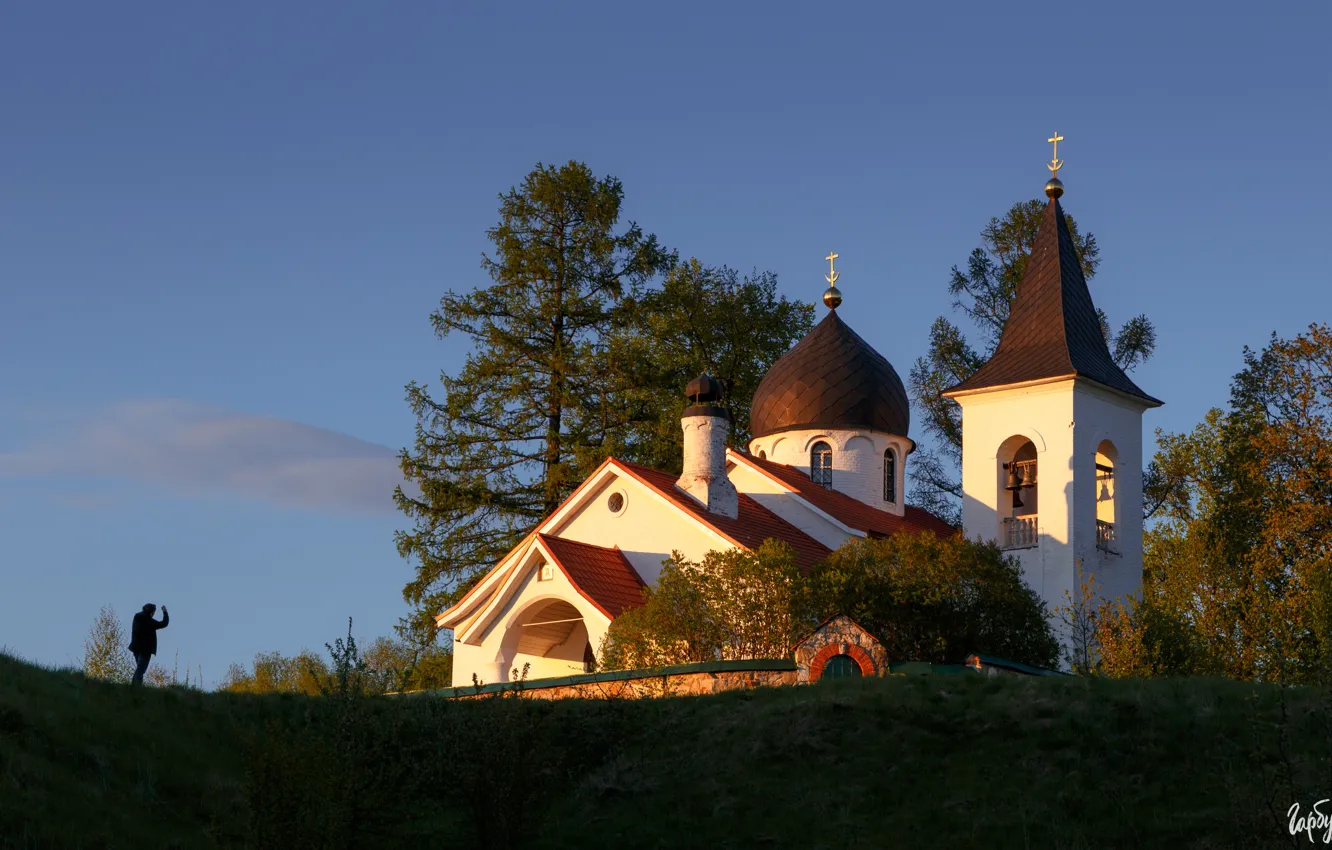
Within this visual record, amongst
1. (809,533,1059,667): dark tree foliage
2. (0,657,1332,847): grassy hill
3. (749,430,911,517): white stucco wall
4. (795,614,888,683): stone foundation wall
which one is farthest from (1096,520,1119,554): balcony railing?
(0,657,1332,847): grassy hill

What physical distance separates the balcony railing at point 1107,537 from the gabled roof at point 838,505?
258 centimetres

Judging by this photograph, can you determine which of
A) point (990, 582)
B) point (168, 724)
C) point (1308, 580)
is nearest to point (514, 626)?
point (990, 582)

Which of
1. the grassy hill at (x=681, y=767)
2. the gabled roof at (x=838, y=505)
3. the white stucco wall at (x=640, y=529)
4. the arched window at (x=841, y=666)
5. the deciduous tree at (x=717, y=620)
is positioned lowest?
the grassy hill at (x=681, y=767)

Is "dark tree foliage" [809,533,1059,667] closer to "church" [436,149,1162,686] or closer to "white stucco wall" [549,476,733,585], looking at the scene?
"church" [436,149,1162,686]

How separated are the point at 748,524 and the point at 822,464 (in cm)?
562

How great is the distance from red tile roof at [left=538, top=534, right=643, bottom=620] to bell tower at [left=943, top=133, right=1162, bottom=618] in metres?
6.51

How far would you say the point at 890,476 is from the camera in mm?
30984

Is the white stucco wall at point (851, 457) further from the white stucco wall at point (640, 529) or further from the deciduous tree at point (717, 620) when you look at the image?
the deciduous tree at point (717, 620)

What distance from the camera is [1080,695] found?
15.3 metres

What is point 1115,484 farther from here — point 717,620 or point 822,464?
point 717,620

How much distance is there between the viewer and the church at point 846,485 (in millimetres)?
23922

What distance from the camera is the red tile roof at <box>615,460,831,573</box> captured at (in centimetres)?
2397

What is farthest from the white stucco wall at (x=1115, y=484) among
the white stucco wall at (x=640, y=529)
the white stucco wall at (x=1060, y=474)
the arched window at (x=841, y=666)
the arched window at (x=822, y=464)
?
the arched window at (x=841, y=666)

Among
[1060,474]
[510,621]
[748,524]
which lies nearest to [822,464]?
[1060,474]
